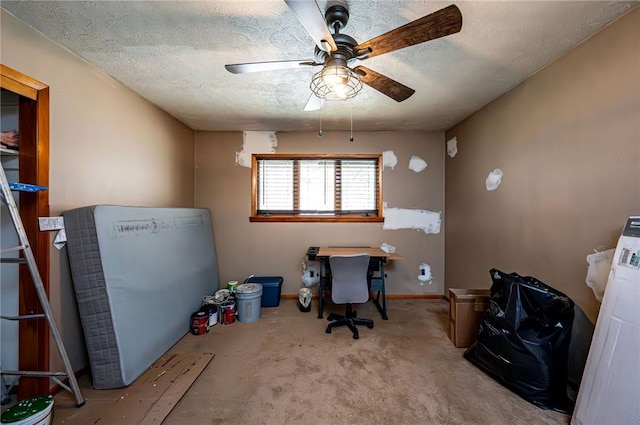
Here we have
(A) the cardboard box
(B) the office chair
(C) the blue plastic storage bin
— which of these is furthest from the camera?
(C) the blue plastic storage bin

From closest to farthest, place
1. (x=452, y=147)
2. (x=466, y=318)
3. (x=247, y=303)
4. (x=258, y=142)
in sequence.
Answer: (x=466, y=318) < (x=247, y=303) < (x=452, y=147) < (x=258, y=142)

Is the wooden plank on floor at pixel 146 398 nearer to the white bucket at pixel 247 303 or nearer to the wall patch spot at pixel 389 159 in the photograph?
the white bucket at pixel 247 303

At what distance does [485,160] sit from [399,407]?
2528mm

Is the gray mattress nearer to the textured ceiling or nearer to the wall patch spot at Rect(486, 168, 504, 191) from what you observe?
the textured ceiling

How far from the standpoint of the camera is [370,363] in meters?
2.12

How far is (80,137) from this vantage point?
191cm

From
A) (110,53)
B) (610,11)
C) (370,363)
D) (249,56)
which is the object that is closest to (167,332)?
(370,363)

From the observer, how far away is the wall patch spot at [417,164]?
365 centimetres

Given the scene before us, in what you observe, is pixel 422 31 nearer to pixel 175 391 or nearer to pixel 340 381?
pixel 340 381

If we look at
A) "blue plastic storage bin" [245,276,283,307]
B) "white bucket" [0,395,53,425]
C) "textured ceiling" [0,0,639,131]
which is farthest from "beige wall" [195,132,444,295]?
"white bucket" [0,395,53,425]

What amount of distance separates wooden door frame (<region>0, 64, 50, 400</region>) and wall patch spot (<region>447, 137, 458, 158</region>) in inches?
159

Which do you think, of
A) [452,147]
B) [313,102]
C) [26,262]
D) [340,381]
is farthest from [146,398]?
[452,147]

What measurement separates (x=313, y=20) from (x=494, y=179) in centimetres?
244

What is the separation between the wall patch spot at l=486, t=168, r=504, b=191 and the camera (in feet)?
8.32
